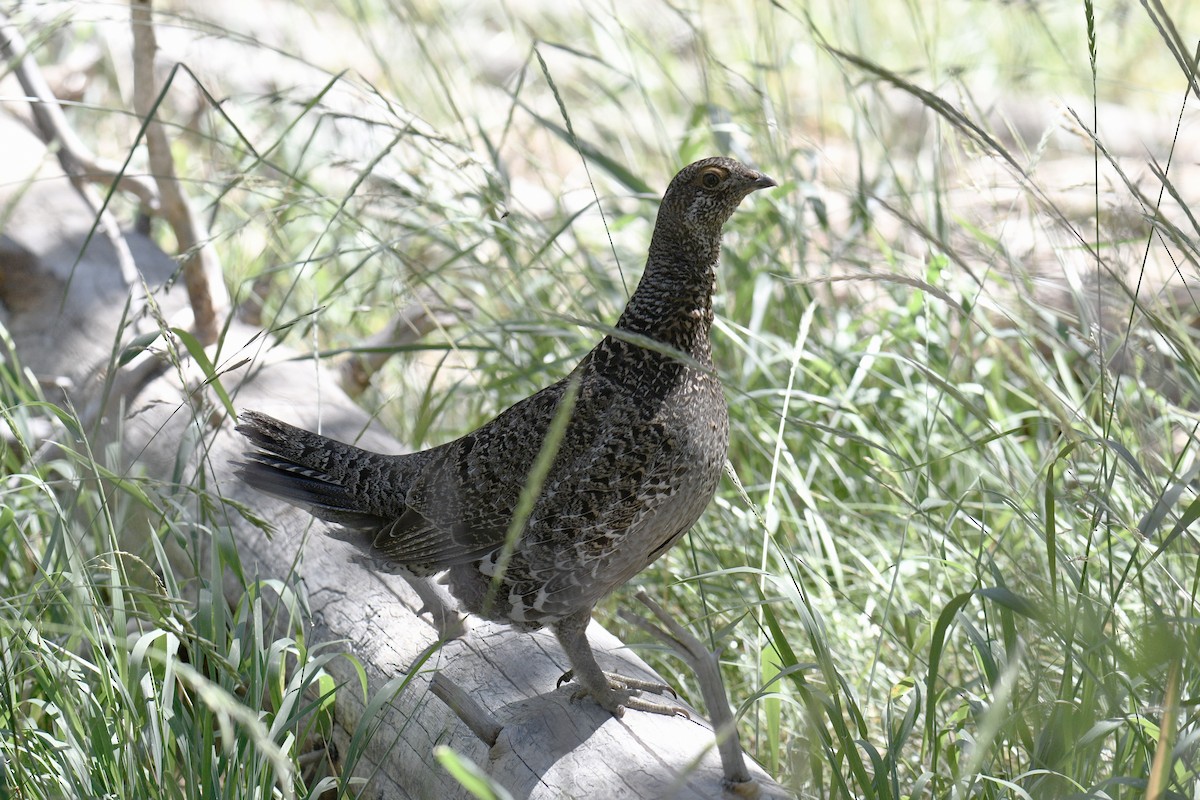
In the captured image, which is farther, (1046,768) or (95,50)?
(95,50)

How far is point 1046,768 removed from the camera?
6.68 ft

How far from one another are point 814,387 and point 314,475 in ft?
6.51

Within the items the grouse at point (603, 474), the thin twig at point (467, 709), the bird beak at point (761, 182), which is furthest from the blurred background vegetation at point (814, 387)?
the bird beak at point (761, 182)

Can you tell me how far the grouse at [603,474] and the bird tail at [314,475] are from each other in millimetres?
130

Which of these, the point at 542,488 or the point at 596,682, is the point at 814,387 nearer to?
the point at 542,488

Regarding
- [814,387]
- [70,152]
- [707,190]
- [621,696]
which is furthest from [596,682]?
[70,152]

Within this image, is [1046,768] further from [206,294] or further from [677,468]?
[206,294]

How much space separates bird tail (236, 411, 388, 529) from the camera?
3062mm

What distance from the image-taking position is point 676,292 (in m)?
2.81

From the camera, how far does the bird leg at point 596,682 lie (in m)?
2.56

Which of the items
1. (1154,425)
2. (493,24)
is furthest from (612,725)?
(493,24)

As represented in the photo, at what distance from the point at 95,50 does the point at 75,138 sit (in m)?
1.82

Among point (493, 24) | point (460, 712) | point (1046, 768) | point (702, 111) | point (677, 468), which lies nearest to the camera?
point (1046, 768)

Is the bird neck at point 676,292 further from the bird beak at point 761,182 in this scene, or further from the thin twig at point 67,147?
the thin twig at point 67,147
